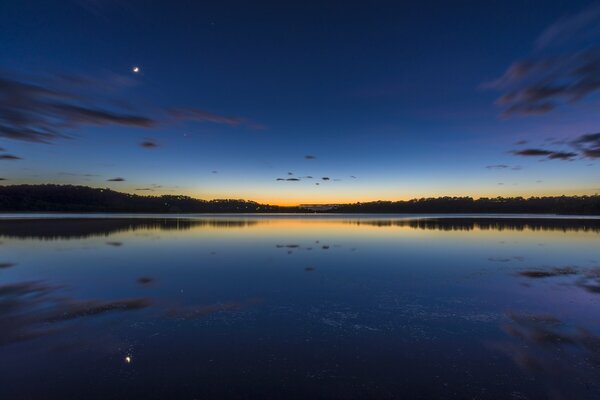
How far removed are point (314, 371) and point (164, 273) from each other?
1021cm

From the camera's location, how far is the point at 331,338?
735 centimetres

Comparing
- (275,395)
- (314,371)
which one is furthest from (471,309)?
(275,395)

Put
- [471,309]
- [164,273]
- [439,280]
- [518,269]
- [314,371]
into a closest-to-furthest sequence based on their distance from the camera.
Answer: [314,371]
[471,309]
[439,280]
[164,273]
[518,269]

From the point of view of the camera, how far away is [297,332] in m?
7.68

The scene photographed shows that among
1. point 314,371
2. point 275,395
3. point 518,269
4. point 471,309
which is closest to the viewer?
point 275,395

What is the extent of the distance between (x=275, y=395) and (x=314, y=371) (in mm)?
957

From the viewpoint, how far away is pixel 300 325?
8.12 meters

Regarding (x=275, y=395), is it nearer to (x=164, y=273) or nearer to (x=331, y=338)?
(x=331, y=338)

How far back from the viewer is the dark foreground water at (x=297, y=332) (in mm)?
5465

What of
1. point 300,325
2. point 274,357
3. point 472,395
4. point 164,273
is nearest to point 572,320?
point 472,395

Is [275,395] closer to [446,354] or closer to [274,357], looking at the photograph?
[274,357]

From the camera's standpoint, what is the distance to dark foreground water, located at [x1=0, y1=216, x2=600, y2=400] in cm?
546

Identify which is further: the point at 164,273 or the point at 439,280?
the point at 164,273

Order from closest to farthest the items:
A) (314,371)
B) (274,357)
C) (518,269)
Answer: (314,371), (274,357), (518,269)
